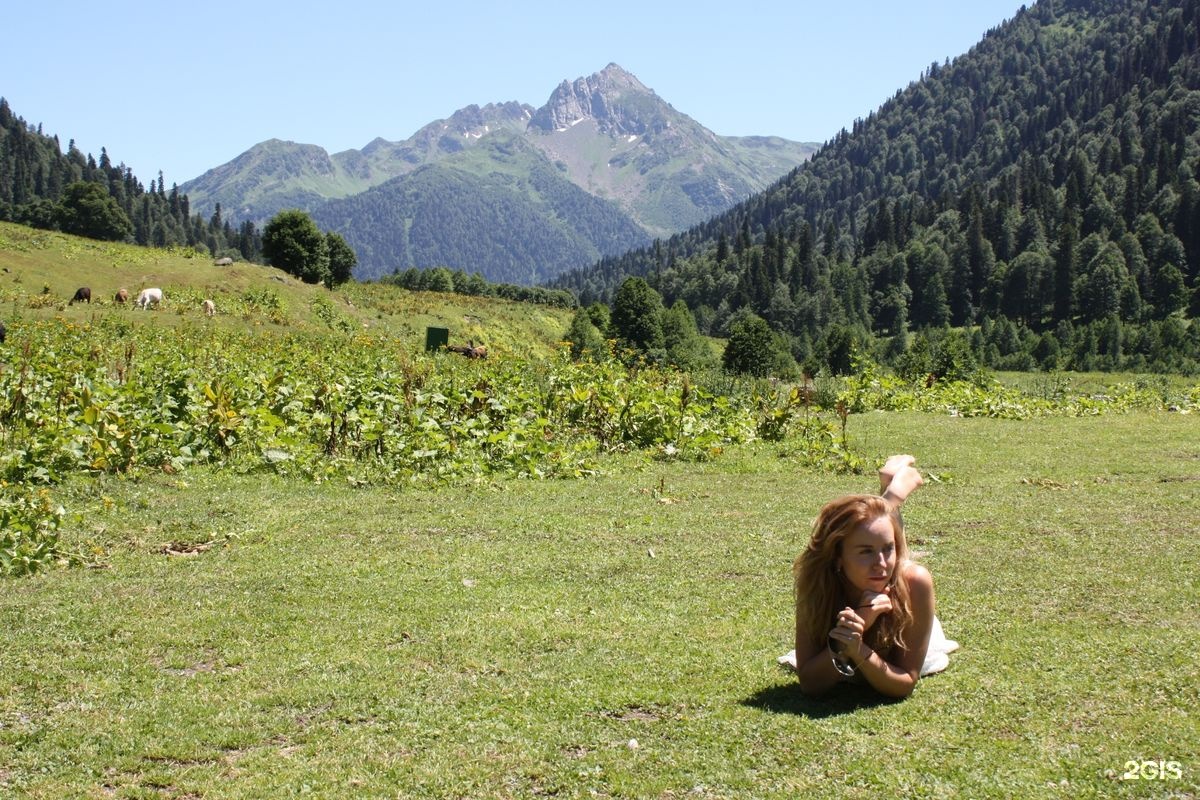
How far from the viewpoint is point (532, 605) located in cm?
820

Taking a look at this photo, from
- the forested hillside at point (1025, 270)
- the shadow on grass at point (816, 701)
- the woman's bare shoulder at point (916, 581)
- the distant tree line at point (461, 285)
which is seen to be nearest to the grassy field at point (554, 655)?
the shadow on grass at point (816, 701)

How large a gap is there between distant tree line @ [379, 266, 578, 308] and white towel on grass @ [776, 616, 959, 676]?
355 feet

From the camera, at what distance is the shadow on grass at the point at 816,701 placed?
18.5ft

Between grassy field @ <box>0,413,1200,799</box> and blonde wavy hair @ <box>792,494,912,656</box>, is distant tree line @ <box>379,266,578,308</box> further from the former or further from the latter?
blonde wavy hair @ <box>792,494,912,656</box>

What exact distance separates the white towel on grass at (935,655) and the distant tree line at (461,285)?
10830cm

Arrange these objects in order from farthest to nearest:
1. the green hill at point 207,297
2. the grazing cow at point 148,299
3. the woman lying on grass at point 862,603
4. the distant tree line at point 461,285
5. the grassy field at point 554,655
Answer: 1. the distant tree line at point 461,285
2. the grazing cow at point 148,299
3. the green hill at point 207,297
4. the woman lying on grass at point 862,603
5. the grassy field at point 554,655

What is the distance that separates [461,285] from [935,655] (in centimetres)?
15100

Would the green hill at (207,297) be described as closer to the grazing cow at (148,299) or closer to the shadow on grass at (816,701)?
the grazing cow at (148,299)

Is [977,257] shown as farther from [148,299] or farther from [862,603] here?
[862,603]

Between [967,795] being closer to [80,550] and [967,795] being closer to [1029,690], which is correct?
[1029,690]

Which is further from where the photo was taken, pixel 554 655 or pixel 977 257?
pixel 977 257

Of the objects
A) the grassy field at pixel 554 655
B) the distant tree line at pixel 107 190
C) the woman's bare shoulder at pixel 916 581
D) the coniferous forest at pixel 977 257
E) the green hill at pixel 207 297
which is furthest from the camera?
the distant tree line at pixel 107 190

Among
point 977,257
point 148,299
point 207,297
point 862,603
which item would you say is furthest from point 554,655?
point 977,257

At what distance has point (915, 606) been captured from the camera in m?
5.68
